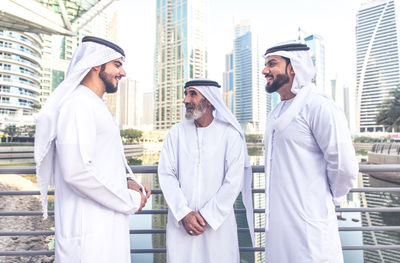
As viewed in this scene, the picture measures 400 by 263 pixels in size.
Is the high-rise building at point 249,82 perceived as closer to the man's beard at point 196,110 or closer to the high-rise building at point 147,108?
the high-rise building at point 147,108

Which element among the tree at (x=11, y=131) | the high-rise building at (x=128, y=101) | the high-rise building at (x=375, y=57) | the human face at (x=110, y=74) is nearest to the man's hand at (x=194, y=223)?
the human face at (x=110, y=74)

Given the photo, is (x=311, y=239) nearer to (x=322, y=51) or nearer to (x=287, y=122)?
(x=287, y=122)

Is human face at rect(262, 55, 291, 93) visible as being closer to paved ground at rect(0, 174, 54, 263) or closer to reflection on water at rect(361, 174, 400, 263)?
Result: paved ground at rect(0, 174, 54, 263)

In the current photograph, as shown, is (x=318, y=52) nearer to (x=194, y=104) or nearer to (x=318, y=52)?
(x=318, y=52)

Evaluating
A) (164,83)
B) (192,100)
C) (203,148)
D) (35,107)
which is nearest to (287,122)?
(203,148)

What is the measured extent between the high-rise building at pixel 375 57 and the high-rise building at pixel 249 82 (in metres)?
30.4

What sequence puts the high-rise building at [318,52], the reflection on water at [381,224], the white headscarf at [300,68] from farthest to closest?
the high-rise building at [318,52]
the reflection on water at [381,224]
the white headscarf at [300,68]

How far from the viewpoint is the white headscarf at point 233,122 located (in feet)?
6.03

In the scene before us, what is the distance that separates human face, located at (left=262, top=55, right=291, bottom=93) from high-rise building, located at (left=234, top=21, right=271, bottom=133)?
88003mm

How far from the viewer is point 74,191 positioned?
1.20 meters

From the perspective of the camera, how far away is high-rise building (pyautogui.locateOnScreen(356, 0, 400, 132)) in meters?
70.6

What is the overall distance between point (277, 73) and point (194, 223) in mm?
1094

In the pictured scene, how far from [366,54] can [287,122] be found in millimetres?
91493

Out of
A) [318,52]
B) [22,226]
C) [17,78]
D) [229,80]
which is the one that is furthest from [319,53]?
[22,226]
